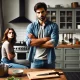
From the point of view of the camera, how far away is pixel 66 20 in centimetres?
584

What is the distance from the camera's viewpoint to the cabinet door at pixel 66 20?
227 inches

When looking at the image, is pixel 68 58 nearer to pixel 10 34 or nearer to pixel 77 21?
pixel 77 21

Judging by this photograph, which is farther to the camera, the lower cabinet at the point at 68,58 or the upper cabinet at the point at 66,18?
the upper cabinet at the point at 66,18

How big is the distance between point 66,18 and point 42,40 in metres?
3.42

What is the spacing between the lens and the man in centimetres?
249

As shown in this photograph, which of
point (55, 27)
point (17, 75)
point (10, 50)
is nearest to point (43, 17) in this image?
point (55, 27)

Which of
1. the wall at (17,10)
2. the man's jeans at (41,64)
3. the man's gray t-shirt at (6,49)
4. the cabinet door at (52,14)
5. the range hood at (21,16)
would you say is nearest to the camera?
the man's jeans at (41,64)

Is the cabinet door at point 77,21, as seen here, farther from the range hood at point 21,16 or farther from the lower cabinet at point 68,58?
the range hood at point 21,16

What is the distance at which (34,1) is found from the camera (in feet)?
19.9

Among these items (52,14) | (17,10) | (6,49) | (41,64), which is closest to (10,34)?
(6,49)

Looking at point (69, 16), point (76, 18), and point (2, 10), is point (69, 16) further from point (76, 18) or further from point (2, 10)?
point (2, 10)

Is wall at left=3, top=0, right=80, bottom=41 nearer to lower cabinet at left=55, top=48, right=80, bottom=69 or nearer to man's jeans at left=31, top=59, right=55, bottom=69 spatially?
lower cabinet at left=55, top=48, right=80, bottom=69

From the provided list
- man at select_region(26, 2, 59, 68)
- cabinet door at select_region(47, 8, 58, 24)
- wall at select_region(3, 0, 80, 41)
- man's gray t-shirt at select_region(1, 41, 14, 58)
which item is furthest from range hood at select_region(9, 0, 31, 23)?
man at select_region(26, 2, 59, 68)

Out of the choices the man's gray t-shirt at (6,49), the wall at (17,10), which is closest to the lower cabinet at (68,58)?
the wall at (17,10)
